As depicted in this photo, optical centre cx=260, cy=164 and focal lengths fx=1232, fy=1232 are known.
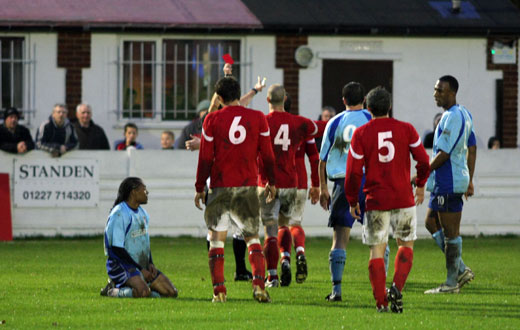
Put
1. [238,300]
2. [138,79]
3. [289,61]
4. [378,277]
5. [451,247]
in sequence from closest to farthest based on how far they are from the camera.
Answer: [378,277] < [238,300] < [451,247] < [138,79] < [289,61]

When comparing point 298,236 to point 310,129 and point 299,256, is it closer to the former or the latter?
point 299,256

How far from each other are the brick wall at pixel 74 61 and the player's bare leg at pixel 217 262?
12420mm

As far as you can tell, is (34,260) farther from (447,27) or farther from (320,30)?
(447,27)

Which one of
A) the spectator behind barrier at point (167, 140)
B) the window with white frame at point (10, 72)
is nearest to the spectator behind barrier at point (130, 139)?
the spectator behind barrier at point (167, 140)

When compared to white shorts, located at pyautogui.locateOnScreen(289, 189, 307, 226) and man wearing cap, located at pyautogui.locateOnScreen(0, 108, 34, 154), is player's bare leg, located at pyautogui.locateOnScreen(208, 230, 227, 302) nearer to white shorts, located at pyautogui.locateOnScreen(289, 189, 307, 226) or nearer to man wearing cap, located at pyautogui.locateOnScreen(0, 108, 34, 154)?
white shorts, located at pyautogui.locateOnScreen(289, 189, 307, 226)

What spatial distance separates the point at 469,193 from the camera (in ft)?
39.7

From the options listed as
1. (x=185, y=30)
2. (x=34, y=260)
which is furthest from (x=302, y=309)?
(x=185, y=30)

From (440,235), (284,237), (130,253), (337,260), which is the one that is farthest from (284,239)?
(130,253)

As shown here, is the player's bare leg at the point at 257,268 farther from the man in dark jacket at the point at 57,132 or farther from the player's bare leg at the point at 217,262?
the man in dark jacket at the point at 57,132

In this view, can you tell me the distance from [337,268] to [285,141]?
1683 mm

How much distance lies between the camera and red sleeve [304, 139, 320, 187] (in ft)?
41.5

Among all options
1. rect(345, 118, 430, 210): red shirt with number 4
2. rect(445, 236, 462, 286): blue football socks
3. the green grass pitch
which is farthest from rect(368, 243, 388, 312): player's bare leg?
rect(445, 236, 462, 286): blue football socks

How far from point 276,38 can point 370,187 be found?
44.6 ft

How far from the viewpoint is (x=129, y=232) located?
37.2 ft
